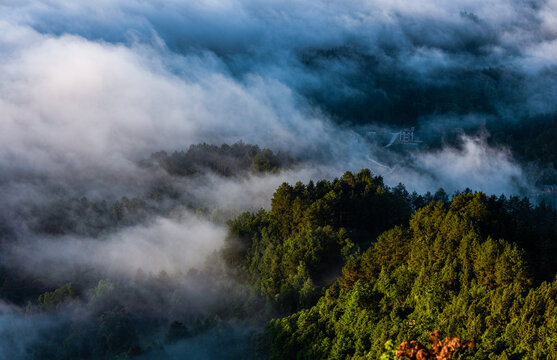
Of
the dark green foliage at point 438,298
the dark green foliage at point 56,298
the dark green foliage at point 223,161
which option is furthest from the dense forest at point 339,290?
the dark green foliage at point 223,161

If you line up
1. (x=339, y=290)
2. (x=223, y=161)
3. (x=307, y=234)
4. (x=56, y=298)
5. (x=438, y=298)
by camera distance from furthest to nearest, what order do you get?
(x=223, y=161) < (x=56, y=298) < (x=307, y=234) < (x=339, y=290) < (x=438, y=298)

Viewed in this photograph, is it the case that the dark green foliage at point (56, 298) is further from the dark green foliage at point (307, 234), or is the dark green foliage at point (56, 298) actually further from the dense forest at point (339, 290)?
the dark green foliage at point (307, 234)

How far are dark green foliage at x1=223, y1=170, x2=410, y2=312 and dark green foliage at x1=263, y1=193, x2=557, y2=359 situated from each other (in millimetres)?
5687

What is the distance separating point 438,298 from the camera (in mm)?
24812

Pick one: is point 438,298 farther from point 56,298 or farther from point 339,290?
point 56,298

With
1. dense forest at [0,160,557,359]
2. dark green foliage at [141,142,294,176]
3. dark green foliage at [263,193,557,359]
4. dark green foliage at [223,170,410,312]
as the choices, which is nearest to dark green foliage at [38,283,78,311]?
dense forest at [0,160,557,359]

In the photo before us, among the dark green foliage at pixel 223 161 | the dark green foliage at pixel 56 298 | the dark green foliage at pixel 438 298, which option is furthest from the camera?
the dark green foliage at pixel 223 161

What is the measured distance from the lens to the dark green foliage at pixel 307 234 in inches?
1565

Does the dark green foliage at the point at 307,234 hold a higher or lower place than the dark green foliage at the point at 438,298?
higher

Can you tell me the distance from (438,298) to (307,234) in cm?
1810

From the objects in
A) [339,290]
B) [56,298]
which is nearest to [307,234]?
[339,290]

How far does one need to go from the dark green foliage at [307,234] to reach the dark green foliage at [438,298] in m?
5.69

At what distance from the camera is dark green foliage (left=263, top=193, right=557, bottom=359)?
20891 mm

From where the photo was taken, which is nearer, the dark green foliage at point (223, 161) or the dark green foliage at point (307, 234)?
the dark green foliage at point (307, 234)
